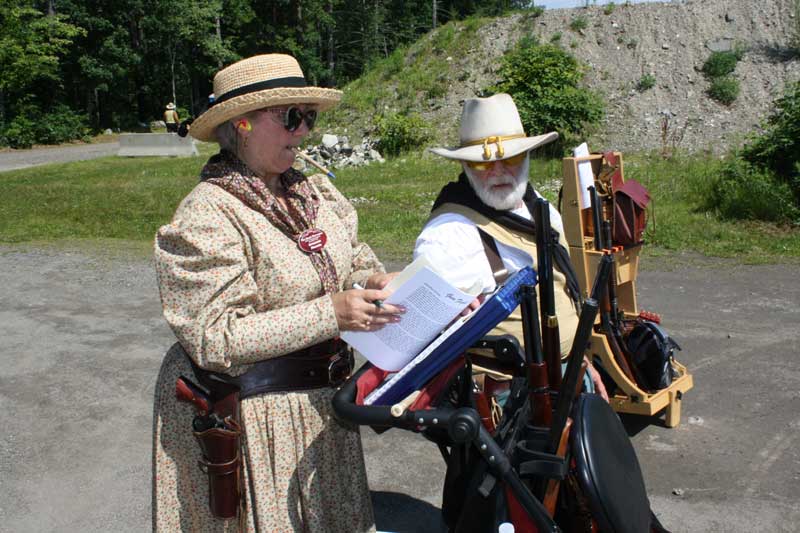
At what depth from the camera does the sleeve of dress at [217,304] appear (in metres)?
2.06

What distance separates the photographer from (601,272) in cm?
204

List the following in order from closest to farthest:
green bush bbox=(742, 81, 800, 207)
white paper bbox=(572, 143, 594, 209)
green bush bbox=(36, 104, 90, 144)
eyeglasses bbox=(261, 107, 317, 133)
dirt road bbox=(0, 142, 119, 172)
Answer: eyeglasses bbox=(261, 107, 317, 133) → white paper bbox=(572, 143, 594, 209) → green bush bbox=(742, 81, 800, 207) → dirt road bbox=(0, 142, 119, 172) → green bush bbox=(36, 104, 90, 144)

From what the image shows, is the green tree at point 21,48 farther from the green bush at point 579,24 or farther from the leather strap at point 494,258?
the leather strap at point 494,258

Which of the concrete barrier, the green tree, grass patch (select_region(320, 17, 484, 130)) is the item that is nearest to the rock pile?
grass patch (select_region(320, 17, 484, 130))

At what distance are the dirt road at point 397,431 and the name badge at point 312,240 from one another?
197 centimetres

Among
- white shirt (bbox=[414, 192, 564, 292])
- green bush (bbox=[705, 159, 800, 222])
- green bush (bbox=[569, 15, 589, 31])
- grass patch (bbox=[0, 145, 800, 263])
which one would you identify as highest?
green bush (bbox=[569, 15, 589, 31])

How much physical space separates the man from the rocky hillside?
18.3m

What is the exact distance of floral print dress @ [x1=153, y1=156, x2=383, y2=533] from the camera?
2080 mm

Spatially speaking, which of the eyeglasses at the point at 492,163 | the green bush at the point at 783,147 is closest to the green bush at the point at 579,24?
the green bush at the point at 783,147

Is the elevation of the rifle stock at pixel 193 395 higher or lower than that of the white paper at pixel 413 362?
lower

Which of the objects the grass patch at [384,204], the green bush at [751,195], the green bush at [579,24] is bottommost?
the grass patch at [384,204]

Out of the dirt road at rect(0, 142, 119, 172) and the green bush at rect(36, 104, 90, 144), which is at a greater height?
the green bush at rect(36, 104, 90, 144)

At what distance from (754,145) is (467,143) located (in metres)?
9.14

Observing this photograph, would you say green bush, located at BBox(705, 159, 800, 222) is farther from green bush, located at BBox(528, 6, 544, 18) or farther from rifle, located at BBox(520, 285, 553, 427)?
green bush, located at BBox(528, 6, 544, 18)
